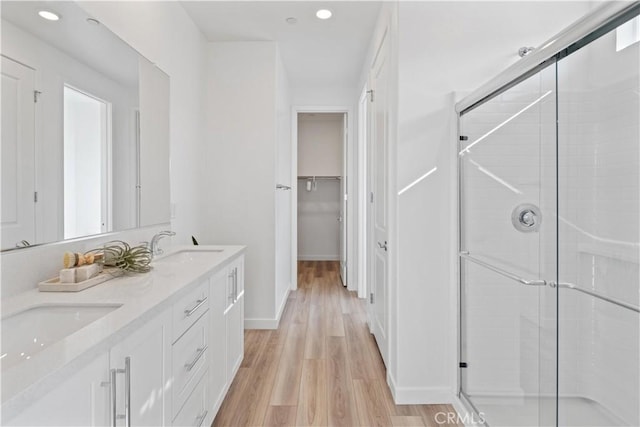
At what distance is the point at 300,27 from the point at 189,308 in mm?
2548

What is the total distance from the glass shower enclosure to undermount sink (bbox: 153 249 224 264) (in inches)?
64.1

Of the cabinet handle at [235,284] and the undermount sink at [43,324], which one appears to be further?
the cabinet handle at [235,284]

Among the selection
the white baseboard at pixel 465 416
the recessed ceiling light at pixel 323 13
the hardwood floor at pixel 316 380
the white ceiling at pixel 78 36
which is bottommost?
the hardwood floor at pixel 316 380

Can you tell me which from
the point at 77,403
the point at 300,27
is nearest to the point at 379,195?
the point at 300,27

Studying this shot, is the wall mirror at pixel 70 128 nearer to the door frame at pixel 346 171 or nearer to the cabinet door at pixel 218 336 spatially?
the cabinet door at pixel 218 336

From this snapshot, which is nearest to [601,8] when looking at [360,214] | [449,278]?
[449,278]

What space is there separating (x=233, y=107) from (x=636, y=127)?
2847mm

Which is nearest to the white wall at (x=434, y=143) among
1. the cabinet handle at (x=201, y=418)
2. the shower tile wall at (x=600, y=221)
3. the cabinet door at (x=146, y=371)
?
the shower tile wall at (x=600, y=221)

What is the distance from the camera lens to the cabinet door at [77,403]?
0.72m

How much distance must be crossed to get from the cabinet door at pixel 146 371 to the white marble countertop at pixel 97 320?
45 millimetres

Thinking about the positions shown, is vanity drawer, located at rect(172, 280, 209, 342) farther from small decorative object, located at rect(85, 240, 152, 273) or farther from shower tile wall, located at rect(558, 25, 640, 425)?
shower tile wall, located at rect(558, 25, 640, 425)

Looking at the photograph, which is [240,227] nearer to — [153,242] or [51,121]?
[153,242]

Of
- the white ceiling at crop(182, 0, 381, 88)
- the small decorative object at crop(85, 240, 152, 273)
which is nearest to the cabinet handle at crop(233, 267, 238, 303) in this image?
the small decorative object at crop(85, 240, 152, 273)

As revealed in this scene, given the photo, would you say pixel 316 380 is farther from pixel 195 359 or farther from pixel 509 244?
pixel 509 244
